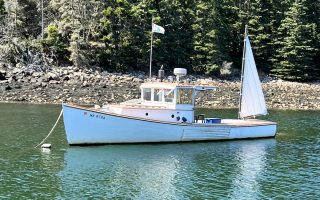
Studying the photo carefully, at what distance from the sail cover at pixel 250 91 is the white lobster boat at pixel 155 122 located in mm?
1745

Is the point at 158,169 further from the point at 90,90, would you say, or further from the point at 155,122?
the point at 90,90

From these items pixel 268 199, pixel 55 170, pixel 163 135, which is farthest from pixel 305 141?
pixel 55 170

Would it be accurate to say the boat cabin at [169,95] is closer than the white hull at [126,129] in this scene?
No

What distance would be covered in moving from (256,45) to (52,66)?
39680 millimetres

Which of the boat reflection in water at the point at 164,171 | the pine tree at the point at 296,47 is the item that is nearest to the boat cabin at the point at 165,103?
the boat reflection in water at the point at 164,171

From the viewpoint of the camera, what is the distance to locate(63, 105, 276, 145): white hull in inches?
1336

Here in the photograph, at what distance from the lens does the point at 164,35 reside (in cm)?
8675

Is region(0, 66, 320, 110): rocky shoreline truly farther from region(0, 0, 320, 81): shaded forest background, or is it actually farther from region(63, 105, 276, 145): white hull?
region(63, 105, 276, 145): white hull

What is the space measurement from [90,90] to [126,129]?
Answer: 3110 cm

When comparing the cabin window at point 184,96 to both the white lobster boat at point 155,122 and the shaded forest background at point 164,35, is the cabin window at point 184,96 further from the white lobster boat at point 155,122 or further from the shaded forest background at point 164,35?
the shaded forest background at point 164,35

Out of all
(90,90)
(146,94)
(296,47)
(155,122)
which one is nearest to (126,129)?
(155,122)

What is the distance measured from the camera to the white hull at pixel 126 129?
3394cm

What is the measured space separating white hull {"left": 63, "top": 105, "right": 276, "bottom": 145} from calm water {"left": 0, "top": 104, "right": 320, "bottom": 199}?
0.65 m

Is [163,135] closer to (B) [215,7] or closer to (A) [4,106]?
(A) [4,106]
